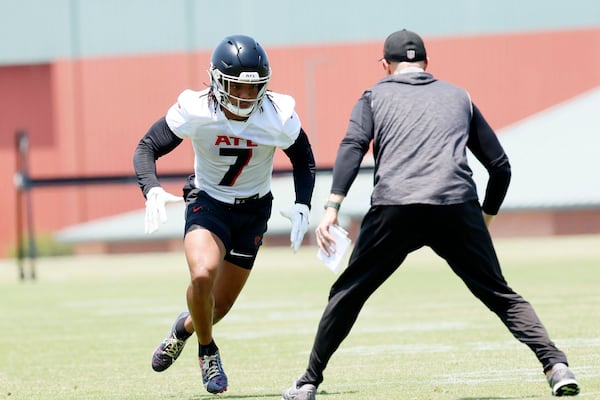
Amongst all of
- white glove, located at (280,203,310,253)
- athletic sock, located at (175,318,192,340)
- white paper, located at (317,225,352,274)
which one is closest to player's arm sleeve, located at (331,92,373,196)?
white paper, located at (317,225,352,274)

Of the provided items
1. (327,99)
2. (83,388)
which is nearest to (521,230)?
(327,99)

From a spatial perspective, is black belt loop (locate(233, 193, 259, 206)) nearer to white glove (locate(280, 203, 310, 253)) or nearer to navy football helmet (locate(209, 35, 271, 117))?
white glove (locate(280, 203, 310, 253))

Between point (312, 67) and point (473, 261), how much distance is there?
3683 cm

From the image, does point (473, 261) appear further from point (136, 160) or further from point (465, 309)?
point (465, 309)

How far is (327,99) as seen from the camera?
42781 mm

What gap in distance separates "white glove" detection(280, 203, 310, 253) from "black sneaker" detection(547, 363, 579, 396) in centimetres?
158

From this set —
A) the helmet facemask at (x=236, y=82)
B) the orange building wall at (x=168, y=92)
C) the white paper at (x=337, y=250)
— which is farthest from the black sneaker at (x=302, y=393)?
the orange building wall at (x=168, y=92)

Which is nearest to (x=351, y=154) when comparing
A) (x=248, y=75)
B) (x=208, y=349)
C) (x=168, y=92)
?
(x=248, y=75)

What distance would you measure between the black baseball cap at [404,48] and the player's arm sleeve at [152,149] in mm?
1570

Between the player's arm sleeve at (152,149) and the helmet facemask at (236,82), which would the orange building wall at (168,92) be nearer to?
the player's arm sleeve at (152,149)

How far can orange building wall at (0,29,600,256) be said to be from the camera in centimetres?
4234

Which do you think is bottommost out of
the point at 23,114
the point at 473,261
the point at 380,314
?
the point at 23,114

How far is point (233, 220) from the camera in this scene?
7766 millimetres

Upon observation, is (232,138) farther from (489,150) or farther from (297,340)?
(297,340)
